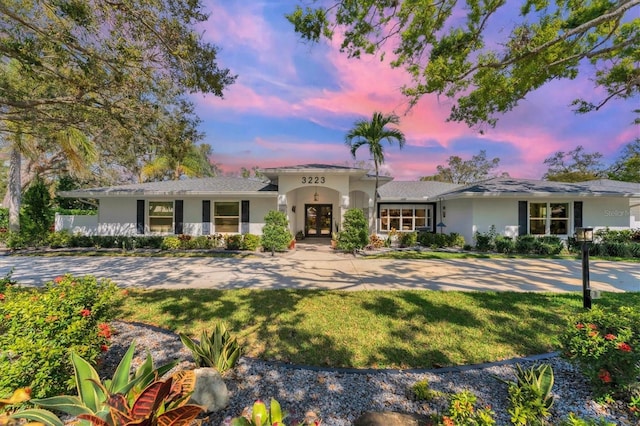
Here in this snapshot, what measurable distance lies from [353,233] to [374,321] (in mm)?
7497

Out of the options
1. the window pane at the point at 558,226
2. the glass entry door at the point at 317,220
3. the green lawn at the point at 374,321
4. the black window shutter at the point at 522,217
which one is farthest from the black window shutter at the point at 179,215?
the window pane at the point at 558,226

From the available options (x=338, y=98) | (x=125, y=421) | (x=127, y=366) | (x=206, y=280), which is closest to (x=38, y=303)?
(x=127, y=366)

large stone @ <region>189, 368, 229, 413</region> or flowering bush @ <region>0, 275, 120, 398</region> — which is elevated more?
flowering bush @ <region>0, 275, 120, 398</region>

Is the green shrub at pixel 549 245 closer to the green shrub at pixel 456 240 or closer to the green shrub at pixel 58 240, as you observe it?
the green shrub at pixel 456 240

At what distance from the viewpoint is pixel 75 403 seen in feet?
5.88

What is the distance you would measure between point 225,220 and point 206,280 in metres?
7.96

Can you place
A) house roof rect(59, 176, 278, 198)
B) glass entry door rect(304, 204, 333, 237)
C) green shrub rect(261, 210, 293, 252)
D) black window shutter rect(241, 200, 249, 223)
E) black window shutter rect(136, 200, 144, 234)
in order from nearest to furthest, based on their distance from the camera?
green shrub rect(261, 210, 293, 252) < house roof rect(59, 176, 278, 198) < black window shutter rect(136, 200, 144, 234) < black window shutter rect(241, 200, 249, 223) < glass entry door rect(304, 204, 333, 237)

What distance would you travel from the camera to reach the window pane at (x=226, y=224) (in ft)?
48.7

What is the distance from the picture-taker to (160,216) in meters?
14.8

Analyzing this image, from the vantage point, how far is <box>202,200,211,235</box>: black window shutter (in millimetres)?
14633

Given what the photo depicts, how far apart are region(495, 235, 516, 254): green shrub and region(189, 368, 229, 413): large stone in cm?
1383

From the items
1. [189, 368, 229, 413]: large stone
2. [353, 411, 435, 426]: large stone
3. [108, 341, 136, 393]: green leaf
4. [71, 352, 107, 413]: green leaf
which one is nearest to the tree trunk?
[71, 352, 107, 413]: green leaf

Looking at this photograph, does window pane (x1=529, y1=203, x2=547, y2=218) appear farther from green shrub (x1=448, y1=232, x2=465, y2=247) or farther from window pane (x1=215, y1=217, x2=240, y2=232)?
window pane (x1=215, y1=217, x2=240, y2=232)

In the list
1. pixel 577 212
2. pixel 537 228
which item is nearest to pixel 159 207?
pixel 537 228
